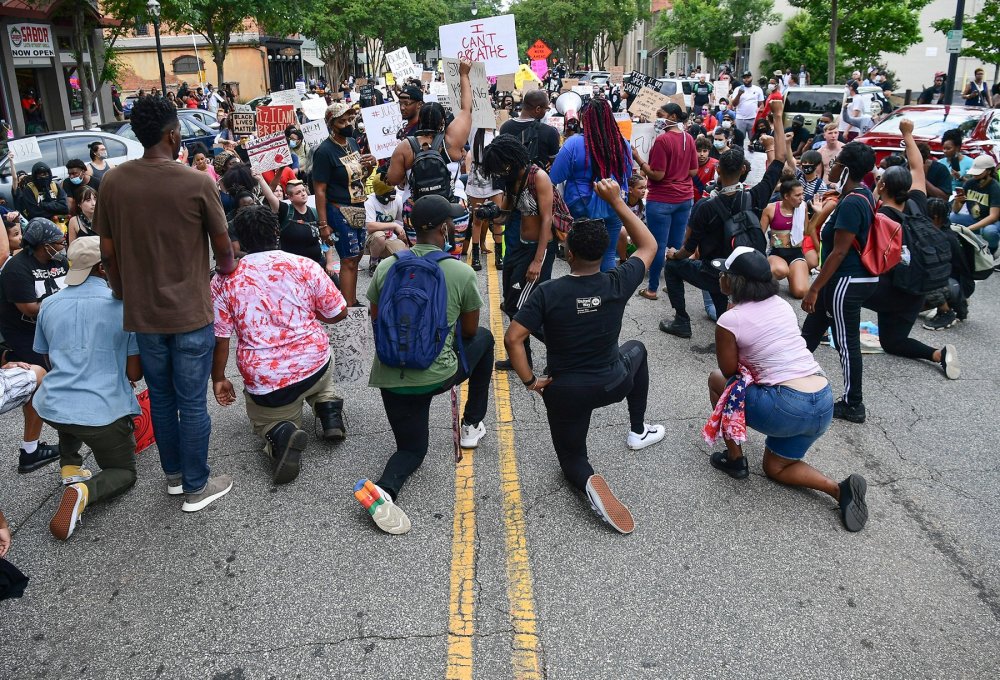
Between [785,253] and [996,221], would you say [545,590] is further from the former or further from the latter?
[996,221]

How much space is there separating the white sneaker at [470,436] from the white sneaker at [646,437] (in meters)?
0.99

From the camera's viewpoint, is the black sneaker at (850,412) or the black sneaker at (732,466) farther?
the black sneaker at (850,412)

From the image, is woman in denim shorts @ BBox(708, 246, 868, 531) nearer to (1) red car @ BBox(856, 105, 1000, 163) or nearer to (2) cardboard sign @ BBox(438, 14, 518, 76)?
(2) cardboard sign @ BBox(438, 14, 518, 76)

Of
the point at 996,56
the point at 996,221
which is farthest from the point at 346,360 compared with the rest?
the point at 996,56

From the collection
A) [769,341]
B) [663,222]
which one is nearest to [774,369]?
[769,341]

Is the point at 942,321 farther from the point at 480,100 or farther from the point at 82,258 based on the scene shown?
the point at 82,258

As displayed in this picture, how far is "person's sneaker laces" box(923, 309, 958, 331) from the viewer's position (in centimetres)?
743

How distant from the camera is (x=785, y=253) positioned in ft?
24.2

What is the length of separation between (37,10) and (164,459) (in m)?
22.3

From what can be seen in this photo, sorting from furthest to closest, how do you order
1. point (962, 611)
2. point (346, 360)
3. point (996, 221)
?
point (996, 221) → point (346, 360) → point (962, 611)

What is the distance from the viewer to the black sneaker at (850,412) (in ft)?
17.9

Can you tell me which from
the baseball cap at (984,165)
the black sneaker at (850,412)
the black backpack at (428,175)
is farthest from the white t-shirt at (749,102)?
the black sneaker at (850,412)

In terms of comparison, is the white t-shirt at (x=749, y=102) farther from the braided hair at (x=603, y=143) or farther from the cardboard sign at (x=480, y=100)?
the braided hair at (x=603, y=143)

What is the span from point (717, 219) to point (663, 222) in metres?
1.50
